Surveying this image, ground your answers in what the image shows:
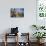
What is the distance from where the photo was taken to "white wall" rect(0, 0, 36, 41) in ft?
23.9

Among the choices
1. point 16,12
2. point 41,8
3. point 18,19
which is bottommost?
point 18,19

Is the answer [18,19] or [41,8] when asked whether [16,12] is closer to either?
[18,19]

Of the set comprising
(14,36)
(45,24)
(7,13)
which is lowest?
(14,36)

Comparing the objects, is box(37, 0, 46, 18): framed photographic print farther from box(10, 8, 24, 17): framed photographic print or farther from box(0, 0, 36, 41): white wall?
box(10, 8, 24, 17): framed photographic print

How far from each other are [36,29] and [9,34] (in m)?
1.25

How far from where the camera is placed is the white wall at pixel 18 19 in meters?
7.28

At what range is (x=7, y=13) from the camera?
7.30m

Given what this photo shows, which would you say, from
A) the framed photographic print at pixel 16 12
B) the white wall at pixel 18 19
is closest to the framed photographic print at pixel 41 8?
the white wall at pixel 18 19

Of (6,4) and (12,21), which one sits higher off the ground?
(6,4)

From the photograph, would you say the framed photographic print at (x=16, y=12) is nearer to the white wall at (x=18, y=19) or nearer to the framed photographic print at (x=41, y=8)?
the white wall at (x=18, y=19)

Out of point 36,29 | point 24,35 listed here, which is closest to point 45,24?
point 36,29

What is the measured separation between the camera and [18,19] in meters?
7.34

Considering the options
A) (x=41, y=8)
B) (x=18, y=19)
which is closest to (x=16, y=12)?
(x=18, y=19)

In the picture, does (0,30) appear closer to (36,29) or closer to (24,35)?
(24,35)
